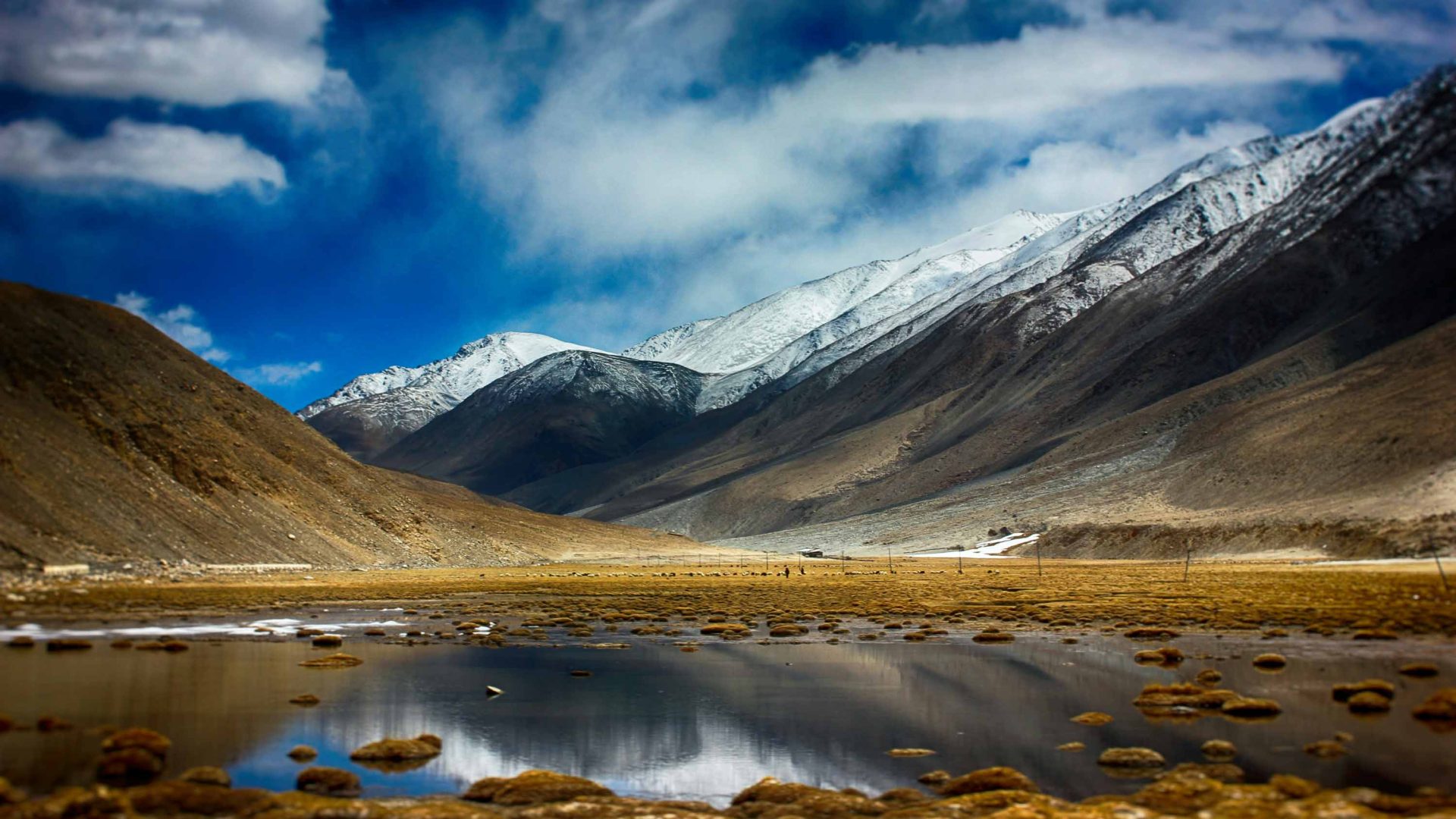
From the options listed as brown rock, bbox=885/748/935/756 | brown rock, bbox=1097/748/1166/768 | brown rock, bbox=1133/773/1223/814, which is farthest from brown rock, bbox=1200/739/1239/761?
brown rock, bbox=885/748/935/756

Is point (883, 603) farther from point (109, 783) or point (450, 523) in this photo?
point (450, 523)

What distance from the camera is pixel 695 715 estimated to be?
23109mm

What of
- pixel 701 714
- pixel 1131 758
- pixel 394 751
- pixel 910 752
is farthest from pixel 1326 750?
pixel 394 751

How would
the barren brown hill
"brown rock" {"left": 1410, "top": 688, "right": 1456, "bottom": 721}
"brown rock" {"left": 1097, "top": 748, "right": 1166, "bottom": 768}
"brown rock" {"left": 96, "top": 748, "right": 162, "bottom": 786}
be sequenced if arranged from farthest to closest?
the barren brown hill → "brown rock" {"left": 1410, "top": 688, "right": 1456, "bottom": 721} → "brown rock" {"left": 1097, "top": 748, "right": 1166, "bottom": 768} → "brown rock" {"left": 96, "top": 748, "right": 162, "bottom": 786}

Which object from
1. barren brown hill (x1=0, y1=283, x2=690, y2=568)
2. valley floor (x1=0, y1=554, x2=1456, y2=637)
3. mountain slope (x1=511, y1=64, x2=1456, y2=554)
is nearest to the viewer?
valley floor (x1=0, y1=554, x2=1456, y2=637)

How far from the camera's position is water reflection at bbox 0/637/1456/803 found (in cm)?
1720

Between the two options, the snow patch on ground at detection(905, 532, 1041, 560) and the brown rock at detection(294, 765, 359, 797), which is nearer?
the brown rock at detection(294, 765, 359, 797)

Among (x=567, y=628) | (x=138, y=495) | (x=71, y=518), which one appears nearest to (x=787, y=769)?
(x=567, y=628)

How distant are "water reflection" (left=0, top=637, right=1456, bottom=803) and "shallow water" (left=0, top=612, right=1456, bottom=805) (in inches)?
3.1

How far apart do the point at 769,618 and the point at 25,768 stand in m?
32.8

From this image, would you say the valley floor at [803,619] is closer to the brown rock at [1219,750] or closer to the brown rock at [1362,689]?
the brown rock at [1219,750]

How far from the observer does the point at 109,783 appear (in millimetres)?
15227

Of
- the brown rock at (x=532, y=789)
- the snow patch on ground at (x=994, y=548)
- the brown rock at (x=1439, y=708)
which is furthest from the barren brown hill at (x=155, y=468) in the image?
the brown rock at (x=1439, y=708)

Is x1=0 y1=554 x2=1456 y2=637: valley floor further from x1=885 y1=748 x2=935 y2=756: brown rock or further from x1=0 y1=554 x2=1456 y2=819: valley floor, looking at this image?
x1=885 y1=748 x2=935 y2=756: brown rock
